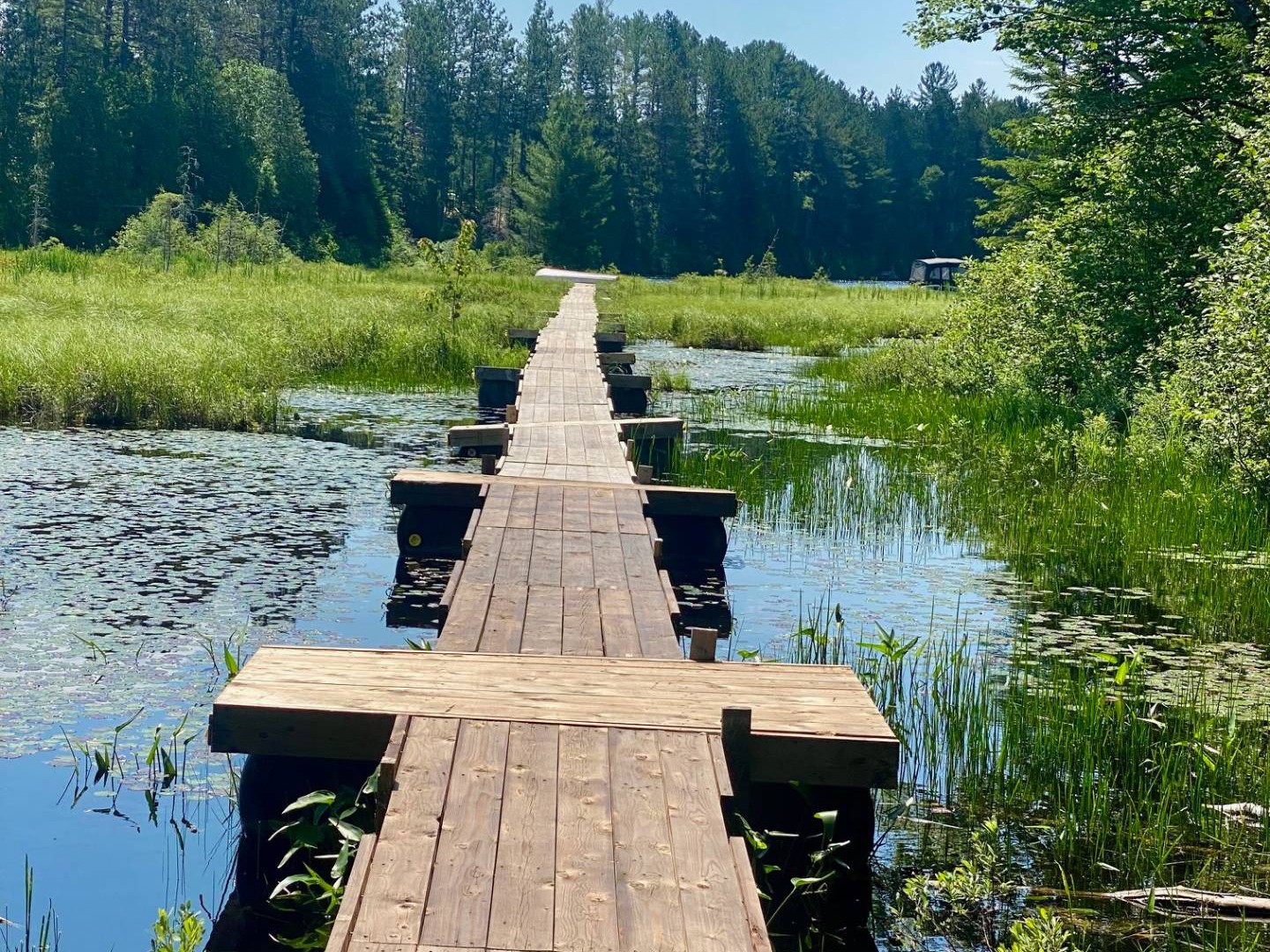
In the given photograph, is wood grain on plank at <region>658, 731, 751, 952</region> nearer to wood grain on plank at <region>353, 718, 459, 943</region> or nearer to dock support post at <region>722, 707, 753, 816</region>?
dock support post at <region>722, 707, 753, 816</region>

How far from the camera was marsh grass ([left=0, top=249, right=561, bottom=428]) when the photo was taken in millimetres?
12875

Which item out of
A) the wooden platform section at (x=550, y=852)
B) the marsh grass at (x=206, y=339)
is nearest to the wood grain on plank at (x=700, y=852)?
the wooden platform section at (x=550, y=852)

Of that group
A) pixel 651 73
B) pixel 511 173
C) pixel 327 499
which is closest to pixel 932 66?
pixel 651 73

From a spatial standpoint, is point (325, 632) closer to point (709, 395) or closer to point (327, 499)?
point (327, 499)

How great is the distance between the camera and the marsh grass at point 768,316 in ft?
86.6

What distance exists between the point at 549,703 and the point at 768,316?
83.3ft

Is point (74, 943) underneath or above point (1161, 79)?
underneath

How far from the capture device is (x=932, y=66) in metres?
116

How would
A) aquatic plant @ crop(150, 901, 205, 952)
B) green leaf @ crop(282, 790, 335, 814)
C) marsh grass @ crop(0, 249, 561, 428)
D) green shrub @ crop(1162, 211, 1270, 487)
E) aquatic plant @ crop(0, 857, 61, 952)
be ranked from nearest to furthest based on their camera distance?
aquatic plant @ crop(150, 901, 205, 952), aquatic plant @ crop(0, 857, 61, 952), green leaf @ crop(282, 790, 335, 814), green shrub @ crop(1162, 211, 1270, 487), marsh grass @ crop(0, 249, 561, 428)

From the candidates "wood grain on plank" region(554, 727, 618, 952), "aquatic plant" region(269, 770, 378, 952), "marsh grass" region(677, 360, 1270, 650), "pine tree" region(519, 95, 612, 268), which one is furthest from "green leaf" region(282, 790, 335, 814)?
"pine tree" region(519, 95, 612, 268)

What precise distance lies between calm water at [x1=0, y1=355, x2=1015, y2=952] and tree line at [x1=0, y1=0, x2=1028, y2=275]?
4186 cm

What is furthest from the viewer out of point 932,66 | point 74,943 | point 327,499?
point 932,66

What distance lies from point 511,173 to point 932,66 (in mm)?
50316

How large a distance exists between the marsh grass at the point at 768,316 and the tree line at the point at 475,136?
23.3m
